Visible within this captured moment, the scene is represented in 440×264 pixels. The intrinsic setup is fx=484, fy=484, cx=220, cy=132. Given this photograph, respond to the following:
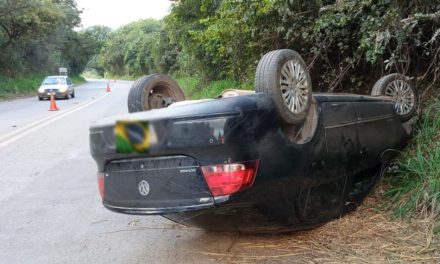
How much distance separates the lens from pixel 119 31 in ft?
324

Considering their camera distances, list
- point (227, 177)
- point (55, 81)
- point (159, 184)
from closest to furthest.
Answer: point (227, 177), point (159, 184), point (55, 81)

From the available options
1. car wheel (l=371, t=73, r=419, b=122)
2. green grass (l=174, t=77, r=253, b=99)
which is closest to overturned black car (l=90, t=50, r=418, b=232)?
car wheel (l=371, t=73, r=419, b=122)

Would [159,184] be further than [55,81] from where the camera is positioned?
No

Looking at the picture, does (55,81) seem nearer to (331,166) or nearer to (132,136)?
(132,136)

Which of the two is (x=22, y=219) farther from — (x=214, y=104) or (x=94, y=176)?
(x=214, y=104)

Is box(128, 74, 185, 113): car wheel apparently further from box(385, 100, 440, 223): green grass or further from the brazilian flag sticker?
box(385, 100, 440, 223): green grass

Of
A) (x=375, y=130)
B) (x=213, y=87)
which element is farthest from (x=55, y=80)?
(x=375, y=130)

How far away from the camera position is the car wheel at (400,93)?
16.1 feet

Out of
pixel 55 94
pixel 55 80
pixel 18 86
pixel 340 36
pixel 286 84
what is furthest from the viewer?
pixel 18 86

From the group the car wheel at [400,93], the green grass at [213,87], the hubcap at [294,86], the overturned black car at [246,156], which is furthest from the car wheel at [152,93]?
the green grass at [213,87]

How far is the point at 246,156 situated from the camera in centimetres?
298

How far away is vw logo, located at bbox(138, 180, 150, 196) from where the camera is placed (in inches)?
125

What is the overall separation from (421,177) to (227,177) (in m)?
2.16

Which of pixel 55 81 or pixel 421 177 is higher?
pixel 55 81
